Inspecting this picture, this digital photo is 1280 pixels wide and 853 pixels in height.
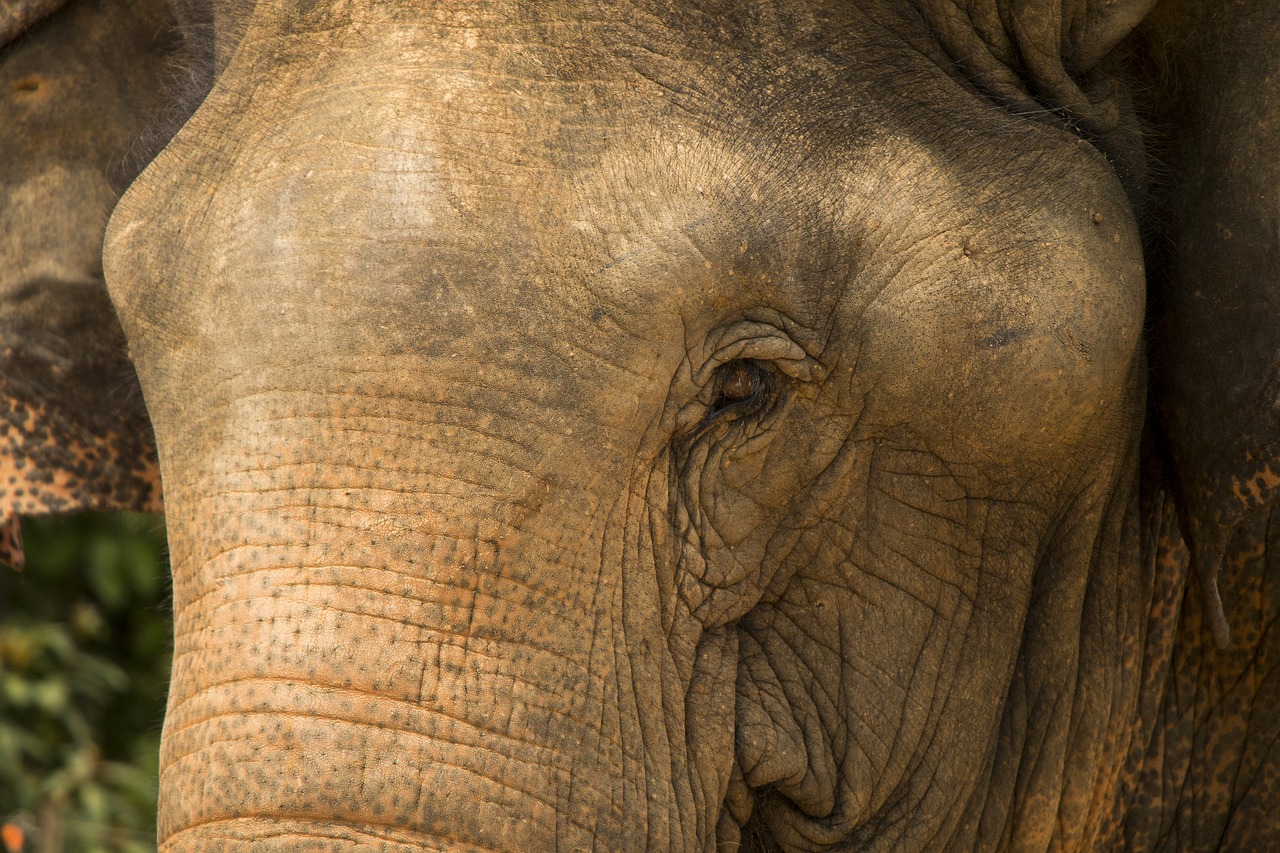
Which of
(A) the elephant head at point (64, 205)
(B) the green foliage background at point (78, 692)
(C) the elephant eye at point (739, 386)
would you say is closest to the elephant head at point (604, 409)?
(C) the elephant eye at point (739, 386)

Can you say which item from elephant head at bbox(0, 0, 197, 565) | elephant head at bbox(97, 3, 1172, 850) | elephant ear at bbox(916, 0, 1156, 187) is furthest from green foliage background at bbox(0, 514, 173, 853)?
elephant ear at bbox(916, 0, 1156, 187)

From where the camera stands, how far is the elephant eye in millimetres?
1693

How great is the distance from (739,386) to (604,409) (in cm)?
17

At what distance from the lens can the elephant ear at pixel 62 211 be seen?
2.18 metres

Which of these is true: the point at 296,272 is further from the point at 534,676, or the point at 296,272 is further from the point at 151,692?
the point at 151,692

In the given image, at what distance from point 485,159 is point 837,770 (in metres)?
0.76

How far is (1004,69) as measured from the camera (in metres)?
1.78

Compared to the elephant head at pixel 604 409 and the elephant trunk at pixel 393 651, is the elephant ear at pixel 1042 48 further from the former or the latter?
A: the elephant trunk at pixel 393 651

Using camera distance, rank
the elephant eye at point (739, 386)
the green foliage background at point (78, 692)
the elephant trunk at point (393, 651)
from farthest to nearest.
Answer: the green foliage background at point (78, 692)
the elephant eye at point (739, 386)
the elephant trunk at point (393, 651)

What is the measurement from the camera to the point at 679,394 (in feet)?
5.44

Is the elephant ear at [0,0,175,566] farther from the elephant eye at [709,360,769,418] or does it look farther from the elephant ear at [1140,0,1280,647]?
the elephant ear at [1140,0,1280,647]

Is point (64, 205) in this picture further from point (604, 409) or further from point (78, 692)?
point (78, 692)

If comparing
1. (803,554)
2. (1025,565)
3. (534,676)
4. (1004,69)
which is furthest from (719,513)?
(1004,69)

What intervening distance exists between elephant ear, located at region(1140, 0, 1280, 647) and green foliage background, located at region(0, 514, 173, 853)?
8.90ft
